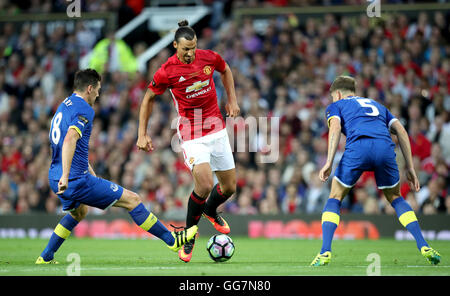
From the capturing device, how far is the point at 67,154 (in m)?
7.74

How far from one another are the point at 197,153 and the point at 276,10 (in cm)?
1081

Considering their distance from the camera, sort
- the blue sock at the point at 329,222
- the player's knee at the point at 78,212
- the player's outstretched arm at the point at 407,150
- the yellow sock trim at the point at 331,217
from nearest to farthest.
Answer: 1. the blue sock at the point at 329,222
2. the yellow sock trim at the point at 331,217
3. the player's outstretched arm at the point at 407,150
4. the player's knee at the point at 78,212

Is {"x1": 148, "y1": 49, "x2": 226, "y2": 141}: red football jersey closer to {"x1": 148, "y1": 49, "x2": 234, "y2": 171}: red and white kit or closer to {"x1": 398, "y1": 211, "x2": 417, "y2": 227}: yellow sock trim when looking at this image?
{"x1": 148, "y1": 49, "x2": 234, "y2": 171}: red and white kit

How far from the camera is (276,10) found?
61.2 feet

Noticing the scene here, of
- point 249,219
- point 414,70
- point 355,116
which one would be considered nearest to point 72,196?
point 355,116

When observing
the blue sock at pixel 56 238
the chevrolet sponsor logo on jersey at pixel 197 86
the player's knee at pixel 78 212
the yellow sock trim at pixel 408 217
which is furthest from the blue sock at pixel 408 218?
the blue sock at pixel 56 238

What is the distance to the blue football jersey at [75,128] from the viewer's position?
7906mm

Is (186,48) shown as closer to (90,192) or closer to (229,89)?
(229,89)

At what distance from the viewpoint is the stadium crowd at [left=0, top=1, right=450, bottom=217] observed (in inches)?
574

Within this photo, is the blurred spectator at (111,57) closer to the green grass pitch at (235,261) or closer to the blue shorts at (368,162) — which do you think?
the green grass pitch at (235,261)

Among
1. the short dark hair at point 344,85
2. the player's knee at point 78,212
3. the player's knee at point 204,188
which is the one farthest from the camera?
the player's knee at point 204,188

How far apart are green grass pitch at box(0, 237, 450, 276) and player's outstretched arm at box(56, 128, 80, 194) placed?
3.02 feet

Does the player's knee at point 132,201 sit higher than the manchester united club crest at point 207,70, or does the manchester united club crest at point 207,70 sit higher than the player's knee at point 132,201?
the manchester united club crest at point 207,70

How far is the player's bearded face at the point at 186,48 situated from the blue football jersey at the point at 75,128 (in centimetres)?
131
